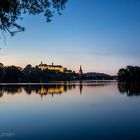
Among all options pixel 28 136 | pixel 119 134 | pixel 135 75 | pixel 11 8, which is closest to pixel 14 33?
pixel 11 8

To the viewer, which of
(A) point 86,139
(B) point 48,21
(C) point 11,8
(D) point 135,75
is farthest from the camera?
(D) point 135,75

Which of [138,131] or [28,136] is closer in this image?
[28,136]

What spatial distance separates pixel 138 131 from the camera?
57.0ft

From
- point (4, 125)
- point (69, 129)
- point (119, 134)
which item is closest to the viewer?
point (119, 134)

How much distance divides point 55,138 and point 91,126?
14.3 feet

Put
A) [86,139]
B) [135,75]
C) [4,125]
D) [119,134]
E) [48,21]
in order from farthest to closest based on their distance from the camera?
[135,75]
[4,125]
[119,134]
[86,139]
[48,21]

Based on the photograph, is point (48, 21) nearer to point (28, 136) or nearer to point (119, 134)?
point (28, 136)

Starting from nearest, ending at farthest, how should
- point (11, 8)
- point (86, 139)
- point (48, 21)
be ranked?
point (11, 8), point (48, 21), point (86, 139)

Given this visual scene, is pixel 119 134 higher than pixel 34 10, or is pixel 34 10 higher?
pixel 34 10

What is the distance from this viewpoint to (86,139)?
15195mm

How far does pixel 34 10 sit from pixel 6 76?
140 metres

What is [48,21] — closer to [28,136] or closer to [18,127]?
[28,136]

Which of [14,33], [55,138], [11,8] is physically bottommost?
[55,138]

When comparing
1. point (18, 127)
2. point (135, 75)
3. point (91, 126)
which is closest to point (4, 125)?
point (18, 127)
